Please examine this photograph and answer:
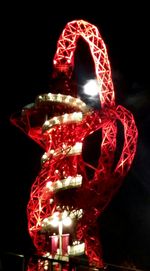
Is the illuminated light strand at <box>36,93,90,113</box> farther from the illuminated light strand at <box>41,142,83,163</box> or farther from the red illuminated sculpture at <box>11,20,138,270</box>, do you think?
the illuminated light strand at <box>41,142,83,163</box>

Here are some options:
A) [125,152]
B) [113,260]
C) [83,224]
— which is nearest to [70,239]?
[83,224]

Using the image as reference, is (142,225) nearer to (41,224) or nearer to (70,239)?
(70,239)

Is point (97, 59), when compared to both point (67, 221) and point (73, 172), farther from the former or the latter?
point (67, 221)

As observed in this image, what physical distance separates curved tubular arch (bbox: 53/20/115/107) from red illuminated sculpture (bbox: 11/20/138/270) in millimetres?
52

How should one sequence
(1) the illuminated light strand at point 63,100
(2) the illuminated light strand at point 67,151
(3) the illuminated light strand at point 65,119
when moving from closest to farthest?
(2) the illuminated light strand at point 67,151 < (3) the illuminated light strand at point 65,119 < (1) the illuminated light strand at point 63,100

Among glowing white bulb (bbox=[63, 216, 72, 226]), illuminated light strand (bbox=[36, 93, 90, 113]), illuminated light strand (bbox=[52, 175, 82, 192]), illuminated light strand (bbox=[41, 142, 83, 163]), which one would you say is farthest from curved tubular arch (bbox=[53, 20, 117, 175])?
glowing white bulb (bbox=[63, 216, 72, 226])

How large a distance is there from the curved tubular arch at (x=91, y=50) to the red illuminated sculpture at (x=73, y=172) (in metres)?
0.05

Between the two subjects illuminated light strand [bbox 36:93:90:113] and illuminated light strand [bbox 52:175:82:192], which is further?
illuminated light strand [bbox 36:93:90:113]

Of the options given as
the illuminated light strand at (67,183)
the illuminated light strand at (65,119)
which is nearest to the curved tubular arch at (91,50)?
the illuminated light strand at (65,119)

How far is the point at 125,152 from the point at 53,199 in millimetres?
3686

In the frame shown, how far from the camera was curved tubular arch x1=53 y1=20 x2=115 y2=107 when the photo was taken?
19609 mm

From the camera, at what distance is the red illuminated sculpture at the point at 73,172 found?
1777cm

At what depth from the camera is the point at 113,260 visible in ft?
77.2

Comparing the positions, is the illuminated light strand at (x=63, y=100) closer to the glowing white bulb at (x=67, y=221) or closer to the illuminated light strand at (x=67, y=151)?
the illuminated light strand at (x=67, y=151)
